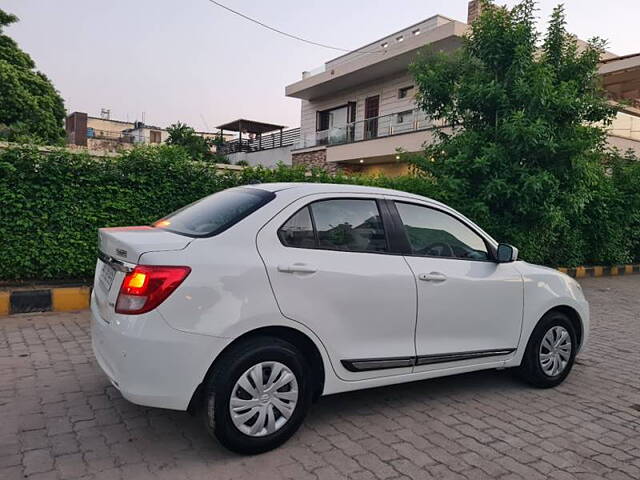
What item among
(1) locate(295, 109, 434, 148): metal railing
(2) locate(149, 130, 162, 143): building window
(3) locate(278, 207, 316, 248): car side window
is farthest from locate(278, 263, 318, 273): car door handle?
(2) locate(149, 130, 162, 143): building window

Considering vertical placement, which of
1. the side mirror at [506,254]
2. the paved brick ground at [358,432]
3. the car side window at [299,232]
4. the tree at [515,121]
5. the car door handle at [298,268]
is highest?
the tree at [515,121]

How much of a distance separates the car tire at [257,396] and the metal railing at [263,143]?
74.4 ft

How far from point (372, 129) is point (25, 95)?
1261 centimetres

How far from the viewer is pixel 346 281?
318 cm

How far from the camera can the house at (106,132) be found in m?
34.7

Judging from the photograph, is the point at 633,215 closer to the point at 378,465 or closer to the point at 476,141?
the point at 476,141

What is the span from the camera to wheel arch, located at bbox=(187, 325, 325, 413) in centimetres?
280

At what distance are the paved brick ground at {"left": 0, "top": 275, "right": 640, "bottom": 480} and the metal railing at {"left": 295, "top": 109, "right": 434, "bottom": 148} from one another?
13.4m

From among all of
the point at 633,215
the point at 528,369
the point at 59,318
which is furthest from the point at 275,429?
the point at 633,215

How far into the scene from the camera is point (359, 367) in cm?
324

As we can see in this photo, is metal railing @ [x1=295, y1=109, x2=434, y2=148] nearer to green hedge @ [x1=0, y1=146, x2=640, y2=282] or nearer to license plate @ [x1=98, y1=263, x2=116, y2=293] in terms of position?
green hedge @ [x1=0, y1=146, x2=640, y2=282]

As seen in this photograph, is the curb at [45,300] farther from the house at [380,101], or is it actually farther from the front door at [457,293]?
the house at [380,101]

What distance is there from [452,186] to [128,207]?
211 inches

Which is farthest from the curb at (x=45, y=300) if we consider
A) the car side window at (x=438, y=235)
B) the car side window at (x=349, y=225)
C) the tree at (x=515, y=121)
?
the tree at (x=515, y=121)
